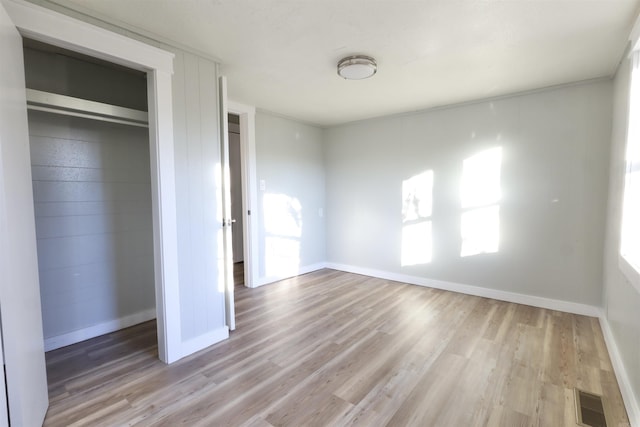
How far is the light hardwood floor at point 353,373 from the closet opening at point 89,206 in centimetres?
11

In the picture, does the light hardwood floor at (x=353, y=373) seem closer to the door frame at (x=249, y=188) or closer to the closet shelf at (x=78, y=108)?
the door frame at (x=249, y=188)

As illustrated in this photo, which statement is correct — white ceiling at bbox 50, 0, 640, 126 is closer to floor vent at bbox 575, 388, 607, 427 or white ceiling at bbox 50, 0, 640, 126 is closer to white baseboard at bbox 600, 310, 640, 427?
white baseboard at bbox 600, 310, 640, 427

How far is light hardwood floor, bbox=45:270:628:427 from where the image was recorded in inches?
68.4

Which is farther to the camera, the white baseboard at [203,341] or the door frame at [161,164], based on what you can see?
the white baseboard at [203,341]

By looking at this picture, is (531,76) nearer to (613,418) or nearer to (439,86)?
(439,86)

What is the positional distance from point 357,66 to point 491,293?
9.84 feet

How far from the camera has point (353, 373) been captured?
213cm

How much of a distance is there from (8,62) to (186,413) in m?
2.01

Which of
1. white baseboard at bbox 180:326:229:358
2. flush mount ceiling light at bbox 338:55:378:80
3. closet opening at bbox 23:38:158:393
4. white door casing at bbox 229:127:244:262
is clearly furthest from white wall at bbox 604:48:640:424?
white door casing at bbox 229:127:244:262

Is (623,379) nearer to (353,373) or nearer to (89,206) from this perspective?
(353,373)

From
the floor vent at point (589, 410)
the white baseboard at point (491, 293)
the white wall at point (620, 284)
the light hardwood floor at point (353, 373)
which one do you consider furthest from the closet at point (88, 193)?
the white wall at point (620, 284)

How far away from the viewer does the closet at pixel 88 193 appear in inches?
93.7

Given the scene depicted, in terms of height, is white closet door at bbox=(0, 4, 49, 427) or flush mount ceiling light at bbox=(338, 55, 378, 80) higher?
flush mount ceiling light at bbox=(338, 55, 378, 80)

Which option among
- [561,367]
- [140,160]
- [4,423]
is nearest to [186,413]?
[4,423]
